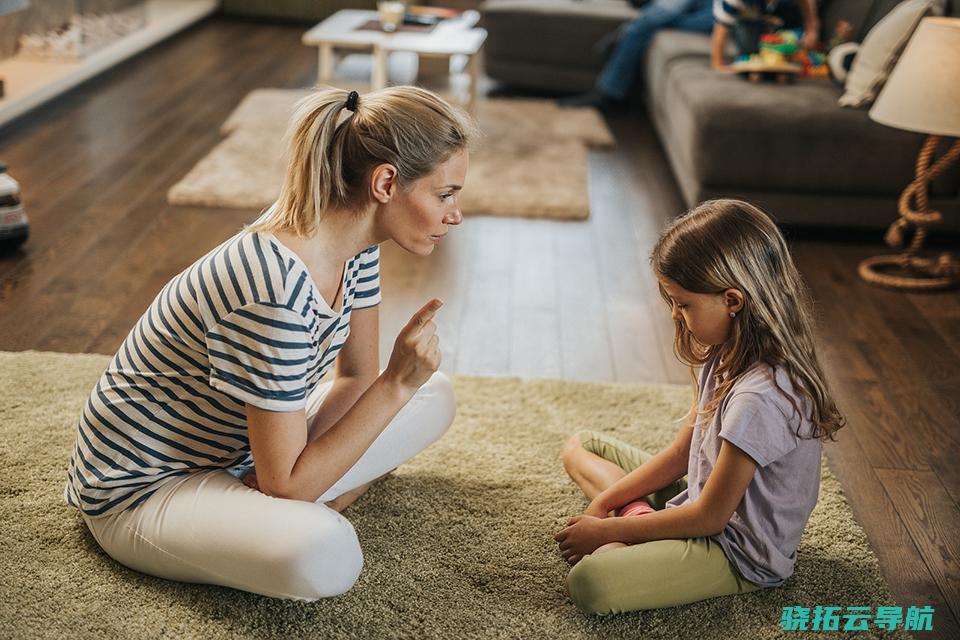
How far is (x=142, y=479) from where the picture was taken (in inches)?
63.0

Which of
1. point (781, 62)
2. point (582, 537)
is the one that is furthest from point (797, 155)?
point (582, 537)

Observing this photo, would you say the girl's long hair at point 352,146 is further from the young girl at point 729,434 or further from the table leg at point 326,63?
→ the table leg at point 326,63

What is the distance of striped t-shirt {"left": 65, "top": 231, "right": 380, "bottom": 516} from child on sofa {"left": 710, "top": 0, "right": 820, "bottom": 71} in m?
2.92

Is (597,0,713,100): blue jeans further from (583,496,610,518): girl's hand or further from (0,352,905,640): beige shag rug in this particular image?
(583,496,610,518): girl's hand

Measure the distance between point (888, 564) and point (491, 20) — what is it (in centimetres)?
410

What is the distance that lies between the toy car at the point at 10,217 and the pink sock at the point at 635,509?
2.11 meters

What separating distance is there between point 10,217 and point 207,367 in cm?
183

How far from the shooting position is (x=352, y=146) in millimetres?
1465

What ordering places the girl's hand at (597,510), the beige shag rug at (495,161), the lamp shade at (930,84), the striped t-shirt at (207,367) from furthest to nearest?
the beige shag rug at (495,161) < the lamp shade at (930,84) < the girl's hand at (597,510) < the striped t-shirt at (207,367)

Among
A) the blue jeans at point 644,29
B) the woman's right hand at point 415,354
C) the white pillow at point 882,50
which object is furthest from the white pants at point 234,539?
the blue jeans at point 644,29

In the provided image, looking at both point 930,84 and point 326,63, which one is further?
point 326,63

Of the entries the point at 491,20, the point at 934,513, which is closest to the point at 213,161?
the point at 491,20

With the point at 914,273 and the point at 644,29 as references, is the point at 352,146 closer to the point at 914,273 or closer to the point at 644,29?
the point at 914,273

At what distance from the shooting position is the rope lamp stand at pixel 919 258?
121 inches
